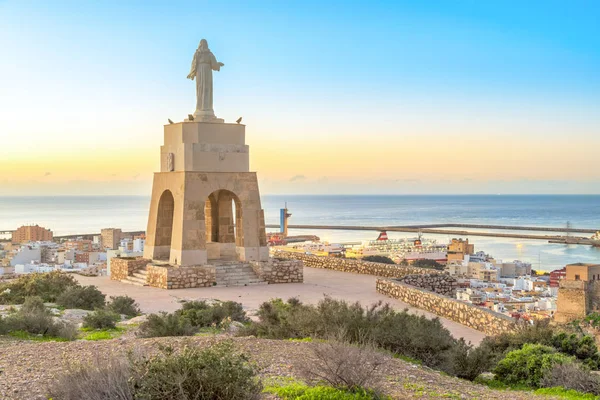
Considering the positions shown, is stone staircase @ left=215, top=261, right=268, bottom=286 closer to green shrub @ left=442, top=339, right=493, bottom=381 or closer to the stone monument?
the stone monument

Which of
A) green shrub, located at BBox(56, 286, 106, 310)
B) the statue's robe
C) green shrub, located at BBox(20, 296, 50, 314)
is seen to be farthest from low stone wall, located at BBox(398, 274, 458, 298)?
green shrub, located at BBox(20, 296, 50, 314)

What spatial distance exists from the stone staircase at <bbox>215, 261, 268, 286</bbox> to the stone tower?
423 mm

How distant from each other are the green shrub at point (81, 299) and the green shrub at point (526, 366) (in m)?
8.52

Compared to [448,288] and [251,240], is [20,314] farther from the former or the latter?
[448,288]

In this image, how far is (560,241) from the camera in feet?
250

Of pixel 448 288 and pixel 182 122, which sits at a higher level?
pixel 182 122

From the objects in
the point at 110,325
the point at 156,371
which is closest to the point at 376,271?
the point at 110,325

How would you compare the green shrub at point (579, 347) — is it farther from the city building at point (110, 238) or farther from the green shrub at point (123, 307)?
the city building at point (110, 238)

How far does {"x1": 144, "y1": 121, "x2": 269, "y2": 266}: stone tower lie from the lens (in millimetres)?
17562

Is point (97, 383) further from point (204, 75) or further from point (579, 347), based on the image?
point (204, 75)

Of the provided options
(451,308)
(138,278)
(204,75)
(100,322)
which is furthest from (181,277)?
(451,308)

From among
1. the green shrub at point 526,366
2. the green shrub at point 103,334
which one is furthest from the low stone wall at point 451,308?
the green shrub at point 103,334

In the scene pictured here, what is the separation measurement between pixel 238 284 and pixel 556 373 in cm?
1104

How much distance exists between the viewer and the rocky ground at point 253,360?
608cm
